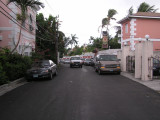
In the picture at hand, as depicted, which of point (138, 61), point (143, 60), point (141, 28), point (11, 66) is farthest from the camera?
point (141, 28)

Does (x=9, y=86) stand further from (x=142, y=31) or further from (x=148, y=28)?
(x=148, y=28)

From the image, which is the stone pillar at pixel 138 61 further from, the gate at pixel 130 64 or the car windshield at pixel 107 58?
the car windshield at pixel 107 58

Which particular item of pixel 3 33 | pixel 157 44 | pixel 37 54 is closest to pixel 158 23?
pixel 157 44

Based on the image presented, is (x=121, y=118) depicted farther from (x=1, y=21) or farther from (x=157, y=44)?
(x=157, y=44)

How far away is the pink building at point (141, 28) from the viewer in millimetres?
22203

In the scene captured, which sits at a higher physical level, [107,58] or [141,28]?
[141,28]

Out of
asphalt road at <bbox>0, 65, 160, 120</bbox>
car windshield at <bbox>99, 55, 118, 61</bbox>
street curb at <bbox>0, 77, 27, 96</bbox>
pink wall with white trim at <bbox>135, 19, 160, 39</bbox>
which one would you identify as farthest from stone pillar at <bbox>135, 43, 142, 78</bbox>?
pink wall with white trim at <bbox>135, 19, 160, 39</bbox>

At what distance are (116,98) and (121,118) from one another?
2228mm

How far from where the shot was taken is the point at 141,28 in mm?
22562

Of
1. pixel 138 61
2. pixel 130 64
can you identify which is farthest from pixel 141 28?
pixel 138 61

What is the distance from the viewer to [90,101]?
6512 millimetres

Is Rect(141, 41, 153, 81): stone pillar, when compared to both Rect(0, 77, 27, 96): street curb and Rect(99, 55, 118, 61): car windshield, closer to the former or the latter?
Rect(99, 55, 118, 61): car windshield

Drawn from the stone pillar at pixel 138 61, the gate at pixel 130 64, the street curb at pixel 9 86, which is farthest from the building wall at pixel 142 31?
the street curb at pixel 9 86

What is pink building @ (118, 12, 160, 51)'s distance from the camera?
2220 centimetres
